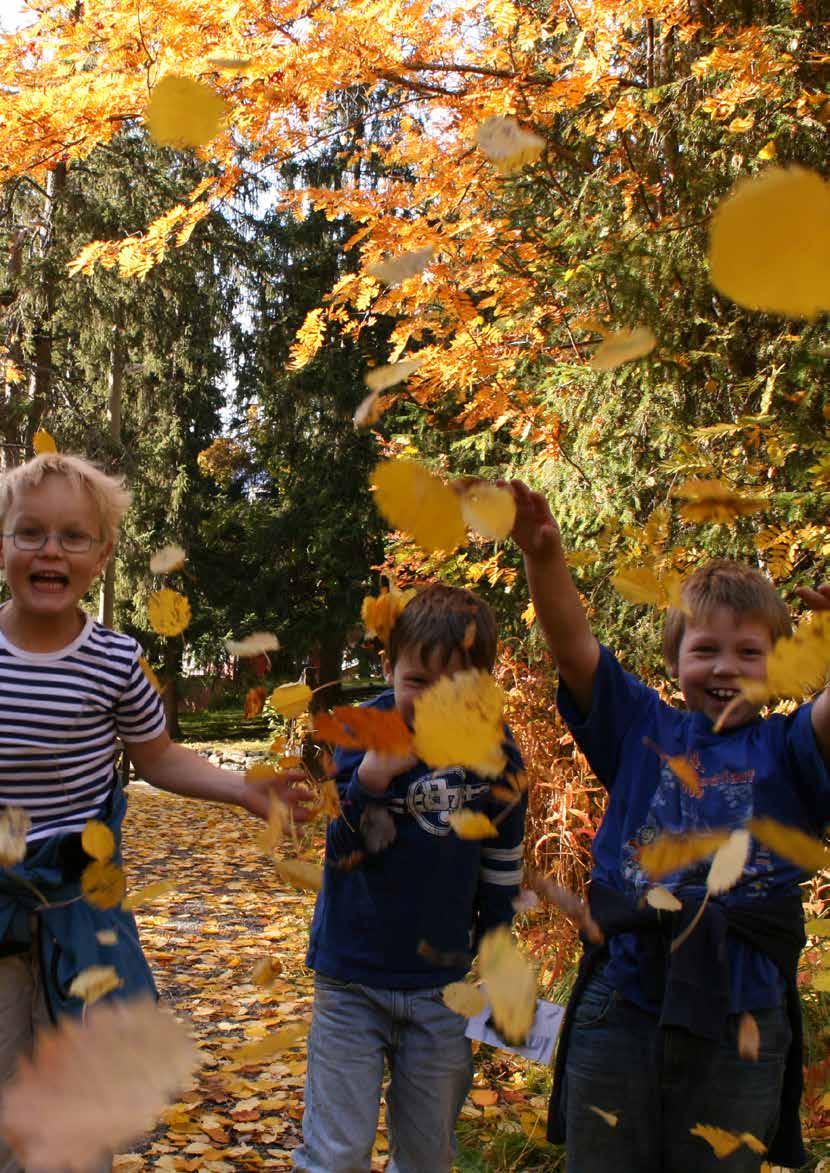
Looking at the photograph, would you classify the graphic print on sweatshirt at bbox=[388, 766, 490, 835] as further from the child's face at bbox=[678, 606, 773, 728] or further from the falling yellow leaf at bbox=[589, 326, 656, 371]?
the falling yellow leaf at bbox=[589, 326, 656, 371]

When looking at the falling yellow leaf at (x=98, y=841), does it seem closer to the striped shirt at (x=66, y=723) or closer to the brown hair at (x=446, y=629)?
the striped shirt at (x=66, y=723)

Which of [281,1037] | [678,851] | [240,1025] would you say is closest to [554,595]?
[678,851]

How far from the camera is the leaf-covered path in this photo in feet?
8.71

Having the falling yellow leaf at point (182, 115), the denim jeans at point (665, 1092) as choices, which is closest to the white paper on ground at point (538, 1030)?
the denim jeans at point (665, 1092)

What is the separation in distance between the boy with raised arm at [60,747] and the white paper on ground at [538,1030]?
61 centimetres

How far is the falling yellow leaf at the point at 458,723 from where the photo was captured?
5.02ft

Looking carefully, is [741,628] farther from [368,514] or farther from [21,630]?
[368,514]

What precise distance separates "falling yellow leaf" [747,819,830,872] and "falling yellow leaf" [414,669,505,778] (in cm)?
43

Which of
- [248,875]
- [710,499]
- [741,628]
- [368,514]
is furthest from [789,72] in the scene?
[368,514]

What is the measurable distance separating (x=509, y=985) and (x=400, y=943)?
285 mm

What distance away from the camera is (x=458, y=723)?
1532mm

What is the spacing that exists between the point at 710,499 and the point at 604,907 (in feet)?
2.96

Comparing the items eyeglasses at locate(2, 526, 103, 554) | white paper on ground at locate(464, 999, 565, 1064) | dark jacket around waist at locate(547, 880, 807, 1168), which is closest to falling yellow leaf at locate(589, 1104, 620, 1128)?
dark jacket around waist at locate(547, 880, 807, 1168)

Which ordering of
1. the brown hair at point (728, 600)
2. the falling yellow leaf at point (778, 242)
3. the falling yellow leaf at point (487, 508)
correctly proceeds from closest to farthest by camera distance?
the falling yellow leaf at point (778, 242) → the falling yellow leaf at point (487, 508) → the brown hair at point (728, 600)
